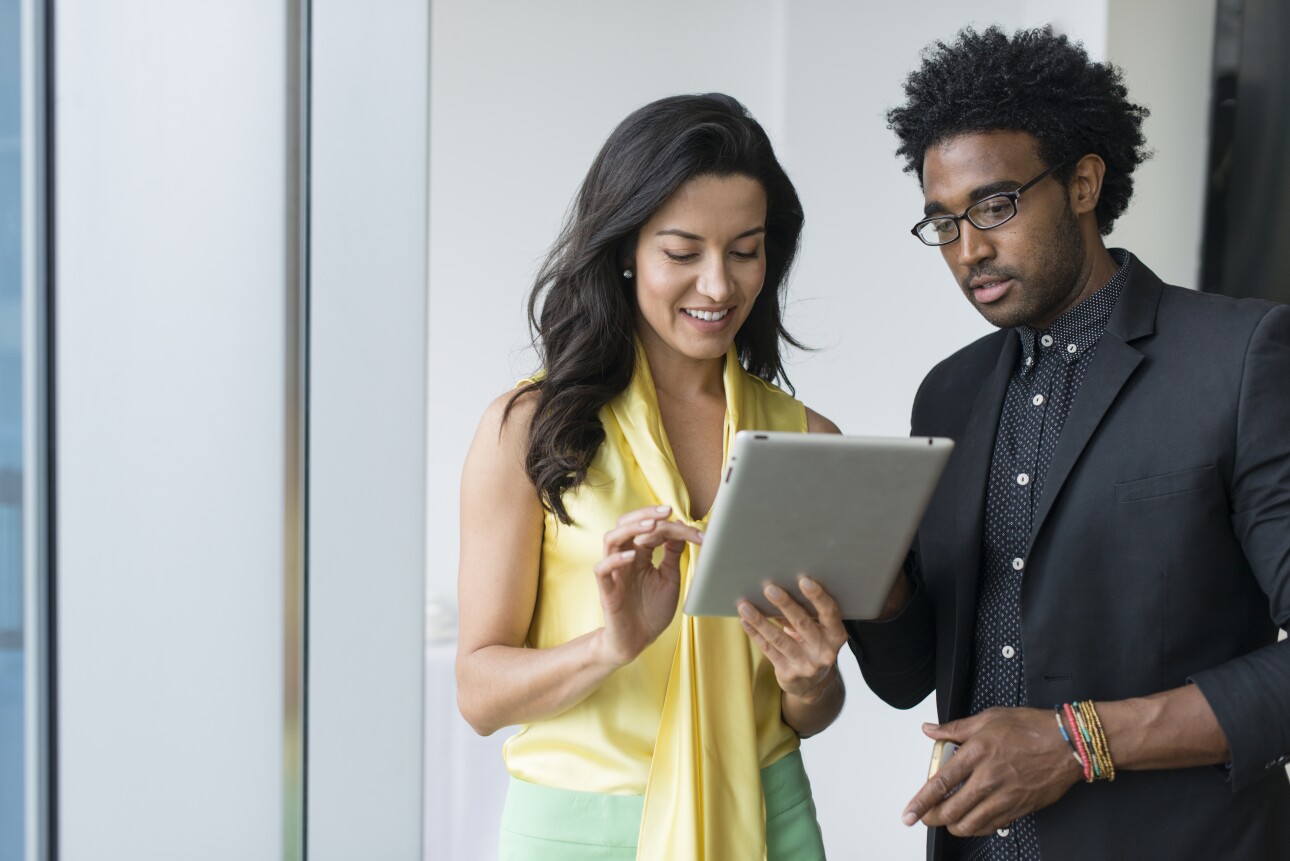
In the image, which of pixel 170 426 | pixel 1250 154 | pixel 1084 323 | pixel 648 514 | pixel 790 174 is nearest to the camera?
pixel 170 426

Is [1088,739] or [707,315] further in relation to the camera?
[707,315]

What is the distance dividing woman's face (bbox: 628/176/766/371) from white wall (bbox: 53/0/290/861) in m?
0.52

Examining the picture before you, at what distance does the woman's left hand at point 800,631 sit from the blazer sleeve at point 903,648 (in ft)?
0.91

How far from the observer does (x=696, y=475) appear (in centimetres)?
168

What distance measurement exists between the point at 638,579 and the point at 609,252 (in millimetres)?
500

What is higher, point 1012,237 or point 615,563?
point 1012,237

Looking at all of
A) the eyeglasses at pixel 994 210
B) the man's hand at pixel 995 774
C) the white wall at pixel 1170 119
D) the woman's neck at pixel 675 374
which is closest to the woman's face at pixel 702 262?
the woman's neck at pixel 675 374

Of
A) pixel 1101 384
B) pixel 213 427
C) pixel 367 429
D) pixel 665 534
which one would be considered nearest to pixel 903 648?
pixel 1101 384

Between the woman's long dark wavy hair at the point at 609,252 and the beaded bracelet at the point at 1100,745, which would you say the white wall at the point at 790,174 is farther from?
the beaded bracelet at the point at 1100,745

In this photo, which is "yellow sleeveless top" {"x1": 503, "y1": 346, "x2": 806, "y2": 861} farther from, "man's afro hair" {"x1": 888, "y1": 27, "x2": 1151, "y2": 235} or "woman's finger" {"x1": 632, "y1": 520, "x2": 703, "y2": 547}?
"man's afro hair" {"x1": 888, "y1": 27, "x2": 1151, "y2": 235}

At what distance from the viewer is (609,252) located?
166 cm

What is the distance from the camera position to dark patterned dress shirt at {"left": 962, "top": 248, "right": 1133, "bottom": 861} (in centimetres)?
158

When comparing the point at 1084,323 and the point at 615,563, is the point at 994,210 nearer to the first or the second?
the point at 1084,323

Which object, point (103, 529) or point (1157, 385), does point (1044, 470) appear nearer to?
point (1157, 385)
